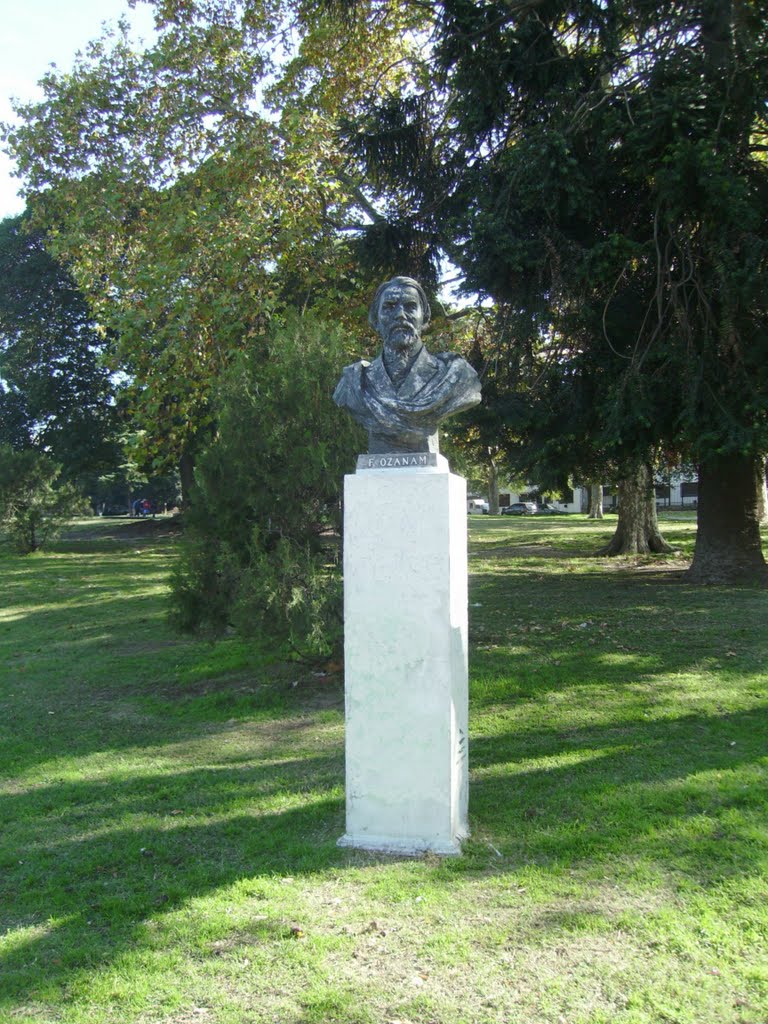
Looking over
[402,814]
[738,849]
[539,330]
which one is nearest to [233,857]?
[402,814]

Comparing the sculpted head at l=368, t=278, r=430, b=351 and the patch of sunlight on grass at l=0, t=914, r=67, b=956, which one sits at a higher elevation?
the sculpted head at l=368, t=278, r=430, b=351

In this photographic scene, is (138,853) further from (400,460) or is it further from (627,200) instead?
(627,200)

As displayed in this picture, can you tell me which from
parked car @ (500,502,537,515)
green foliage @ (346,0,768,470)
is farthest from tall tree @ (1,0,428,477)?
parked car @ (500,502,537,515)

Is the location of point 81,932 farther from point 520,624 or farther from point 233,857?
point 520,624

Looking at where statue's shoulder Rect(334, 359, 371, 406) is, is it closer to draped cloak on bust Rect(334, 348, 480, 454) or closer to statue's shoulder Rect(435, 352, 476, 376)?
draped cloak on bust Rect(334, 348, 480, 454)

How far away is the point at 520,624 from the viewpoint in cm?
1159

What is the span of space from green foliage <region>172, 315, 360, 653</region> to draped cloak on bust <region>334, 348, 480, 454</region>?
272 centimetres

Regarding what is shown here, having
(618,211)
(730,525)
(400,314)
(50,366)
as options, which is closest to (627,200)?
(618,211)

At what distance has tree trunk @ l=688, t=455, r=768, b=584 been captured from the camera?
13.4 m

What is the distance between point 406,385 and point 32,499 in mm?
23551

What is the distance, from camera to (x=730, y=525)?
13609mm

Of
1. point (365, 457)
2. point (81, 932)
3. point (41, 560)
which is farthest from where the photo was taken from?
point (41, 560)

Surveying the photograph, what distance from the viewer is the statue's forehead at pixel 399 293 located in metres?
5.21

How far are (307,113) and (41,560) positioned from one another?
17045mm
